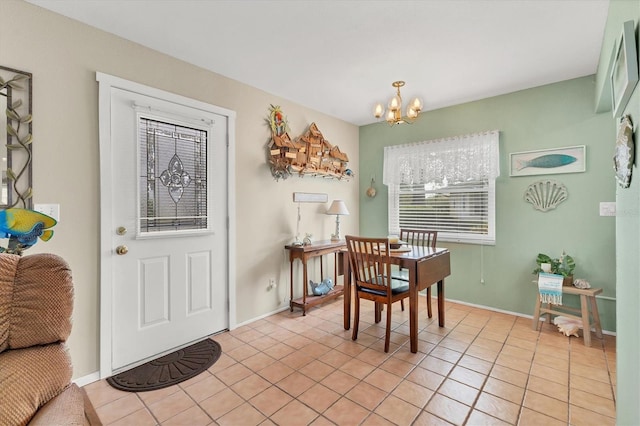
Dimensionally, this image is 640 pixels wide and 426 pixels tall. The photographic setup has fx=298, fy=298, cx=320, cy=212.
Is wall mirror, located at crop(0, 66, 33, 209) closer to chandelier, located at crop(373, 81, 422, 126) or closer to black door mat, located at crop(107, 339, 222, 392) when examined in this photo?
black door mat, located at crop(107, 339, 222, 392)

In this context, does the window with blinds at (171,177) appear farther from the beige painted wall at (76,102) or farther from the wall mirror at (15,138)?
the wall mirror at (15,138)

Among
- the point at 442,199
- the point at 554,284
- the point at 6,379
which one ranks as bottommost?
the point at 554,284

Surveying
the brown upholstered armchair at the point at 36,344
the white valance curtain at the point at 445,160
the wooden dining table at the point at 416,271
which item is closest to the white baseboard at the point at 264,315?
the wooden dining table at the point at 416,271

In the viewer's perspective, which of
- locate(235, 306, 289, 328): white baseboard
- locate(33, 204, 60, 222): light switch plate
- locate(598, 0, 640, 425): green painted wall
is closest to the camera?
locate(598, 0, 640, 425): green painted wall

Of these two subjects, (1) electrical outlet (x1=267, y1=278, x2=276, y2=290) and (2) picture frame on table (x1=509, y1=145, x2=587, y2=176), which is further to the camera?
(1) electrical outlet (x1=267, y1=278, x2=276, y2=290)

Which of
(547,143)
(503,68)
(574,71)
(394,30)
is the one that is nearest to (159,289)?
(394,30)

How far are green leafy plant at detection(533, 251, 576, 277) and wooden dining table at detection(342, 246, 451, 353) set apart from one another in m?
0.98

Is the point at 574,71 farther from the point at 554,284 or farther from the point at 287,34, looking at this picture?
the point at 287,34

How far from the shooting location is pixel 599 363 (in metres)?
2.25

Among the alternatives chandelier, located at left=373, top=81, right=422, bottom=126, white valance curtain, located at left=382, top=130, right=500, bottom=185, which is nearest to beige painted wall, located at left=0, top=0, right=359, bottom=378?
chandelier, located at left=373, top=81, right=422, bottom=126

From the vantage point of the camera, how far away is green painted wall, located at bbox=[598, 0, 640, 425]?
104 centimetres

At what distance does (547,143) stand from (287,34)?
281 cm

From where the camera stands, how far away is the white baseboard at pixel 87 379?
199cm

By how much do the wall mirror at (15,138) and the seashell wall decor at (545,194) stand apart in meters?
4.24
